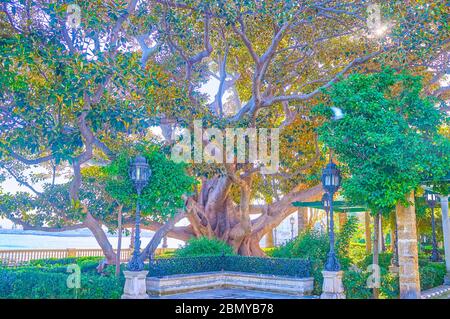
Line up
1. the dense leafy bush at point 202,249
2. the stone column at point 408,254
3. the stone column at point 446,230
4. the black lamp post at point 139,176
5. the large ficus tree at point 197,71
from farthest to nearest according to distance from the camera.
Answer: the stone column at point 446,230 → the dense leafy bush at point 202,249 → the large ficus tree at point 197,71 → the black lamp post at point 139,176 → the stone column at point 408,254

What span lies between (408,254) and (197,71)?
10.1 meters

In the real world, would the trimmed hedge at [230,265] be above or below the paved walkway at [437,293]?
above

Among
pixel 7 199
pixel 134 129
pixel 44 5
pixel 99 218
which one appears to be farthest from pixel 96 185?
pixel 44 5

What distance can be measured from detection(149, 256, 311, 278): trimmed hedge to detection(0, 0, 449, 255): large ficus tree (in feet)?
10.1

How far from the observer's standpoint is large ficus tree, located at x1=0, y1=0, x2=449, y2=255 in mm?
12039

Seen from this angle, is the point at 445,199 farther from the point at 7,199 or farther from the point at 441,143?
the point at 7,199

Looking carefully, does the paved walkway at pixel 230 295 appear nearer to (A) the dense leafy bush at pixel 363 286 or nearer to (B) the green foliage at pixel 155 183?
(A) the dense leafy bush at pixel 363 286

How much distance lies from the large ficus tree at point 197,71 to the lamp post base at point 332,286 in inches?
223

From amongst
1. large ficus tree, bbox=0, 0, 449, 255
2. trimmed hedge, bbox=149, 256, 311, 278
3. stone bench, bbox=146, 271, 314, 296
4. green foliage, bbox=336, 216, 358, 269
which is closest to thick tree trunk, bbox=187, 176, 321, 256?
large ficus tree, bbox=0, 0, 449, 255

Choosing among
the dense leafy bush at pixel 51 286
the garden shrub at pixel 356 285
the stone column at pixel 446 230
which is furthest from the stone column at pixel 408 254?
the dense leafy bush at pixel 51 286

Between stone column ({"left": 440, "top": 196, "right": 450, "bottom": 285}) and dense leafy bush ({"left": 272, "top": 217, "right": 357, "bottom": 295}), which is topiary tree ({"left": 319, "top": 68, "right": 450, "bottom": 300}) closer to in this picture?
dense leafy bush ({"left": 272, "top": 217, "right": 357, "bottom": 295})

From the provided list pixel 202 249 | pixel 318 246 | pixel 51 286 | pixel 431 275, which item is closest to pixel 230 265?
pixel 202 249

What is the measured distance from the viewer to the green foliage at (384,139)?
10.3 meters

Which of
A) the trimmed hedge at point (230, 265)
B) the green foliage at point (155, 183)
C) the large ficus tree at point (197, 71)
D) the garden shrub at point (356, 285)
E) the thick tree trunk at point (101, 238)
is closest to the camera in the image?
the garden shrub at point (356, 285)
